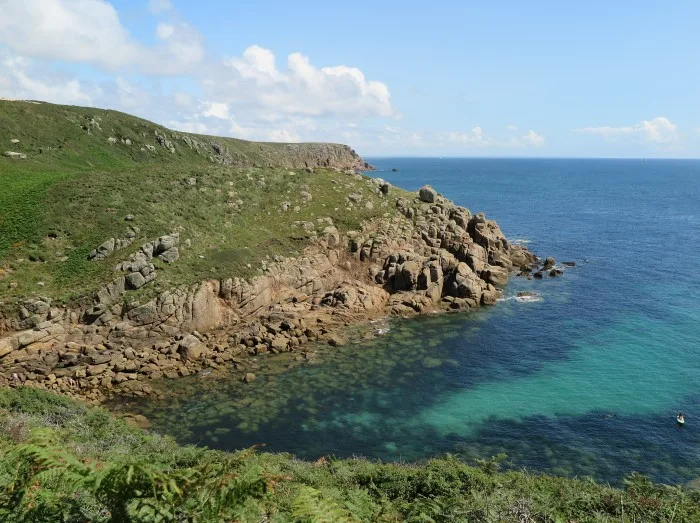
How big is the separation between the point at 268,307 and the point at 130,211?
70.5 feet

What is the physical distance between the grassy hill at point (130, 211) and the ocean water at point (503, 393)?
1663cm

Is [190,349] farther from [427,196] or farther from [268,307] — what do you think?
[427,196]

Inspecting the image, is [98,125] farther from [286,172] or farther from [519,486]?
[519,486]

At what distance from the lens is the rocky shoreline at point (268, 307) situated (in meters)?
43.3

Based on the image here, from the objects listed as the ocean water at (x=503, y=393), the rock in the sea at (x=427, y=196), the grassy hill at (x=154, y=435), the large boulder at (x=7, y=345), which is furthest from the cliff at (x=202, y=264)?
the ocean water at (x=503, y=393)

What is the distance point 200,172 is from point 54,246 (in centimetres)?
2460

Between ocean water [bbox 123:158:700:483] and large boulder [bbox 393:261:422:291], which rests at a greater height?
large boulder [bbox 393:261:422:291]

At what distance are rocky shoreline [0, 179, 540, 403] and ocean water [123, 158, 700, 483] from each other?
3.39m

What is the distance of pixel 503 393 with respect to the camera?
42.7 metres

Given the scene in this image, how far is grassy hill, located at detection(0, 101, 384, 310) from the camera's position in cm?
5122

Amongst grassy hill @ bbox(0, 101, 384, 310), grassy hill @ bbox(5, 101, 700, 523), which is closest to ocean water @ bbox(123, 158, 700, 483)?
grassy hill @ bbox(5, 101, 700, 523)

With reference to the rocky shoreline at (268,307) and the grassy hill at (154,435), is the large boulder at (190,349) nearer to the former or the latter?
the rocky shoreline at (268,307)

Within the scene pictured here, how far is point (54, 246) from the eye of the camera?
53406 mm

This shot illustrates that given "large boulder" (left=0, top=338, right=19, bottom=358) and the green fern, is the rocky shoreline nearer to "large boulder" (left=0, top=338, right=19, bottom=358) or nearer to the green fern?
"large boulder" (left=0, top=338, right=19, bottom=358)
